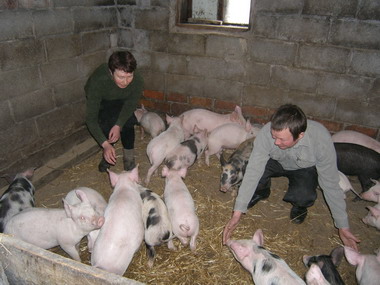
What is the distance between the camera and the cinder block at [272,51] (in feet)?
16.3

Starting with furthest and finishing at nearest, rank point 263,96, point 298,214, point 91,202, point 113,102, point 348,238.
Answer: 1. point 263,96
2. point 113,102
3. point 298,214
4. point 91,202
5. point 348,238

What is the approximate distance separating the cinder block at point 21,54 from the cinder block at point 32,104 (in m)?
0.42

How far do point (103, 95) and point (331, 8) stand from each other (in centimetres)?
362

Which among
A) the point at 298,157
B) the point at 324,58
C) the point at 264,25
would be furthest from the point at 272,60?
the point at 298,157

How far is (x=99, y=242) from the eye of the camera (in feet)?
8.40

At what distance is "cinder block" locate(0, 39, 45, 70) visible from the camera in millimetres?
3727

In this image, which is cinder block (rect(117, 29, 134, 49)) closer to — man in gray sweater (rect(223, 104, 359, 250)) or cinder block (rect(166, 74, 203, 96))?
cinder block (rect(166, 74, 203, 96))

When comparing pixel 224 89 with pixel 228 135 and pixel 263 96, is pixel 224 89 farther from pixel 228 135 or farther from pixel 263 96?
pixel 228 135

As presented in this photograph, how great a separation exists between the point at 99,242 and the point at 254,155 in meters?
1.71

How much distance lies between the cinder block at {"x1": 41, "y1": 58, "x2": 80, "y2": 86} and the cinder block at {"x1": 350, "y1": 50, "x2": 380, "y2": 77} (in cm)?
441

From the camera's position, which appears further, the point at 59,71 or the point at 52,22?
the point at 59,71

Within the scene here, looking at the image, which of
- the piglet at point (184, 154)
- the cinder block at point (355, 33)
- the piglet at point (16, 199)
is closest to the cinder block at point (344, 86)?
the cinder block at point (355, 33)

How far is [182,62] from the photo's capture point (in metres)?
5.69

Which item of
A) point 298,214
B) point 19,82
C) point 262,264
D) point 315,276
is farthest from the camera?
point 19,82
